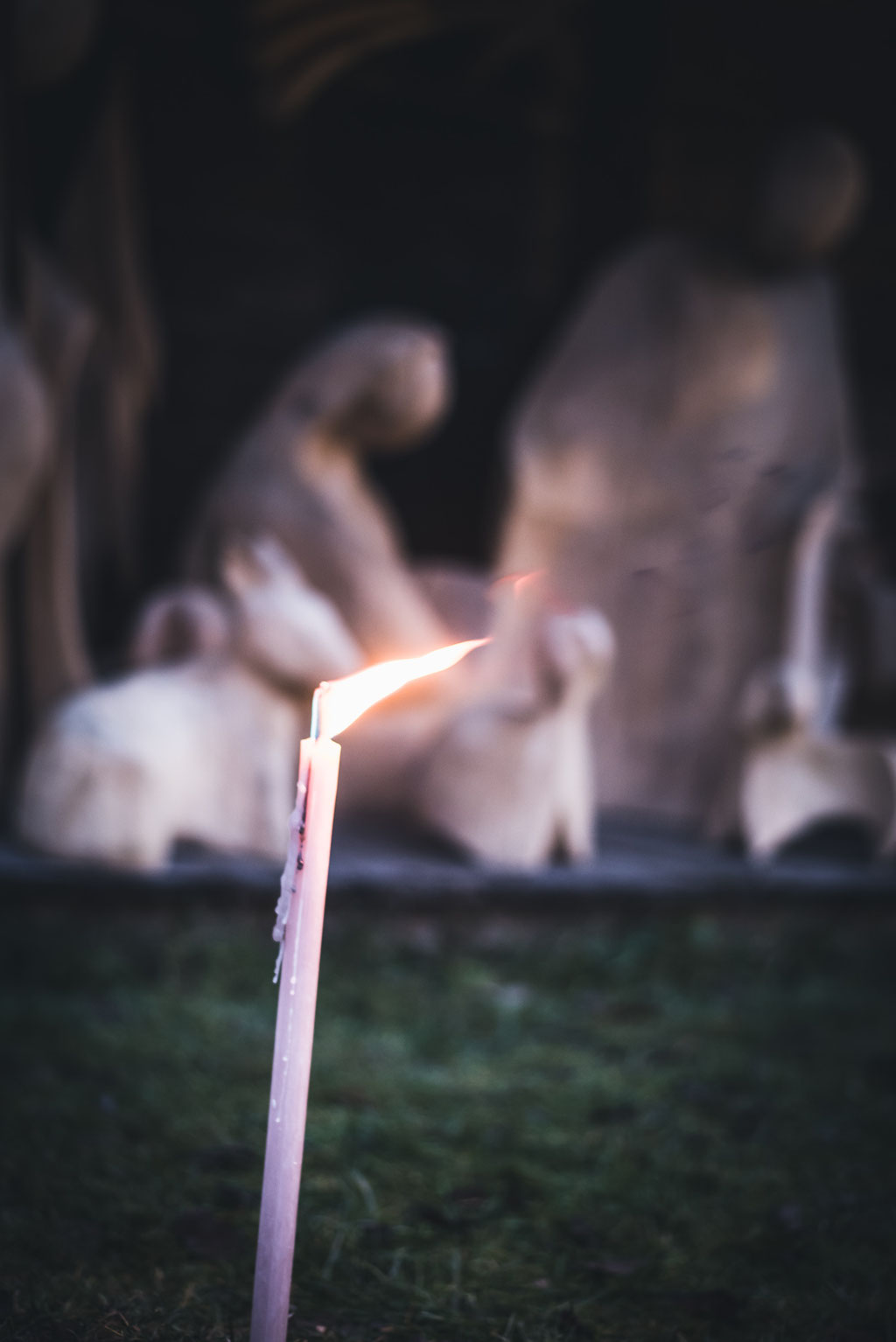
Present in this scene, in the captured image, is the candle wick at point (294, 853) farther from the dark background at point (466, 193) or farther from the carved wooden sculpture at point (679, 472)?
the dark background at point (466, 193)

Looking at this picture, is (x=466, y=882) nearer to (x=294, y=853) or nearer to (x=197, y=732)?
(x=197, y=732)

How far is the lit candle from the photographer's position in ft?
2.19

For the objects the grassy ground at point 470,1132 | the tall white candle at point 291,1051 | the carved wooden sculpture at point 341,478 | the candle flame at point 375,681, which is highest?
the carved wooden sculpture at point 341,478

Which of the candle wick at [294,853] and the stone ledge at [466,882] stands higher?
the candle wick at [294,853]

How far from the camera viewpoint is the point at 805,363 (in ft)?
9.15

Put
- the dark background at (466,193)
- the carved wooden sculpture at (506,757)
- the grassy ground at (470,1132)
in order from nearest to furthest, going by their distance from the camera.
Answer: the grassy ground at (470,1132)
the carved wooden sculpture at (506,757)
the dark background at (466,193)

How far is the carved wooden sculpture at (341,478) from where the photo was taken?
8.11 feet

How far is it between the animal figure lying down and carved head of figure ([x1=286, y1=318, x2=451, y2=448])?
0.51 m

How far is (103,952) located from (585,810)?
88 cm

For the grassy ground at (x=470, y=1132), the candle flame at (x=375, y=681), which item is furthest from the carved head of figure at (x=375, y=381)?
the candle flame at (x=375, y=681)

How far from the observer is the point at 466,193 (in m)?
3.42

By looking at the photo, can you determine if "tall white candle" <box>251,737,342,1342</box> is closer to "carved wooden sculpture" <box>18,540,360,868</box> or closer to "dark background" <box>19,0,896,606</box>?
"carved wooden sculpture" <box>18,540,360,868</box>

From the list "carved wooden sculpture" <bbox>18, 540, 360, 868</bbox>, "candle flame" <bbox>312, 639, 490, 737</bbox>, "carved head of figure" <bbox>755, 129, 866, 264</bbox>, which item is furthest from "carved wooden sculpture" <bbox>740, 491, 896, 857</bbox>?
"candle flame" <bbox>312, 639, 490, 737</bbox>

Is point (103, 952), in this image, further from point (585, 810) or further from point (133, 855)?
point (585, 810)
